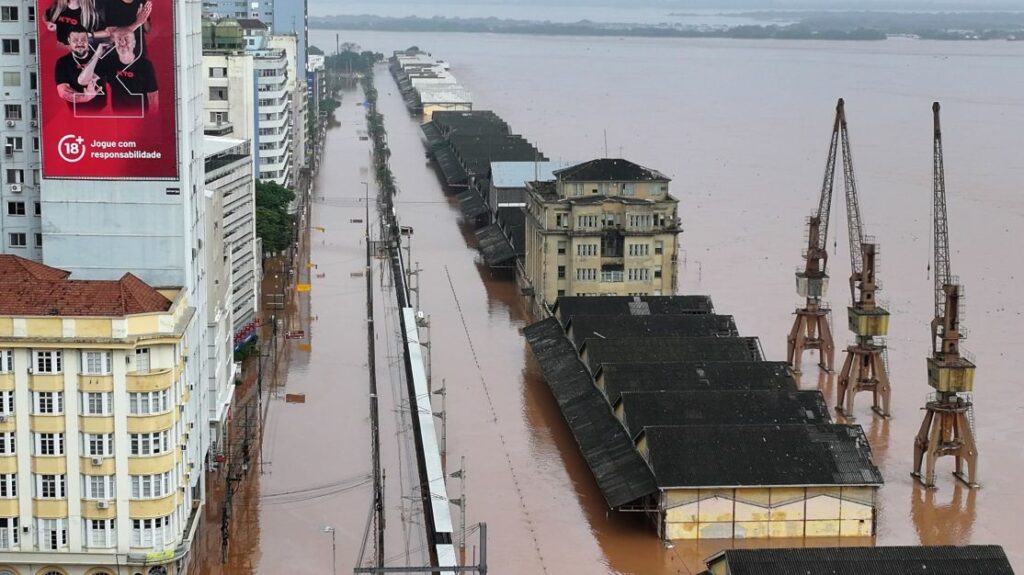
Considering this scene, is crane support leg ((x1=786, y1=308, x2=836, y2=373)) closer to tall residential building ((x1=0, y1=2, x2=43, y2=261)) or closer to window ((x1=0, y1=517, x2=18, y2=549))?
tall residential building ((x1=0, y1=2, x2=43, y2=261))

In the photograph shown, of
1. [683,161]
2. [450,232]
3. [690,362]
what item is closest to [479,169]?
[450,232]

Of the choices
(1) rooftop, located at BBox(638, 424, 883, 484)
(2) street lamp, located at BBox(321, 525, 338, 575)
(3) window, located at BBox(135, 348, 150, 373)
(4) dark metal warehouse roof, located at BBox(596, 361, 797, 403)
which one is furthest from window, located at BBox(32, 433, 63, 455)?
(4) dark metal warehouse roof, located at BBox(596, 361, 797, 403)

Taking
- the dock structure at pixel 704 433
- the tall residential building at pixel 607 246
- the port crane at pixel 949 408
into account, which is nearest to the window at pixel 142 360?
the dock structure at pixel 704 433

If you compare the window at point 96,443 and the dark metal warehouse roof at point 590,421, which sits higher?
the window at point 96,443

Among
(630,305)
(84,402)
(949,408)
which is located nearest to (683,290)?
(630,305)

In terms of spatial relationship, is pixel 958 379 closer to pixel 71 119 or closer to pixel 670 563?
pixel 670 563

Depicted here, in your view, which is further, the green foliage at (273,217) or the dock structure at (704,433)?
the green foliage at (273,217)

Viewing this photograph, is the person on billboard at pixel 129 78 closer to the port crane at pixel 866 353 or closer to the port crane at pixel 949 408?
the port crane at pixel 949 408
